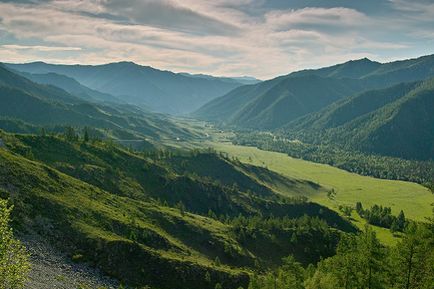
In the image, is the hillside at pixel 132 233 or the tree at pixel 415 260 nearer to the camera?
the tree at pixel 415 260

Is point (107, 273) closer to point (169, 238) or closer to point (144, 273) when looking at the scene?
point (144, 273)

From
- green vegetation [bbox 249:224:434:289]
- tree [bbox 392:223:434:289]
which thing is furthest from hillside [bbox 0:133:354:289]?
tree [bbox 392:223:434:289]

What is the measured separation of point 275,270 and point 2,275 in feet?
399

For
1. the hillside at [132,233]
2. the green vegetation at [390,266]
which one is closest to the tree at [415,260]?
the green vegetation at [390,266]

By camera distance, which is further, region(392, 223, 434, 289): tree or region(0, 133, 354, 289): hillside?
region(0, 133, 354, 289): hillside

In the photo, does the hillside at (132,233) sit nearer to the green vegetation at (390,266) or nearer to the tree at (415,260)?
the green vegetation at (390,266)

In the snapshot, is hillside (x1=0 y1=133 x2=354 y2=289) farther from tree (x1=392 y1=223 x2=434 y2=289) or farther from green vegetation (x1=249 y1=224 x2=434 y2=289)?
tree (x1=392 y1=223 x2=434 y2=289)

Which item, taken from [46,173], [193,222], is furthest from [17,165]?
[193,222]

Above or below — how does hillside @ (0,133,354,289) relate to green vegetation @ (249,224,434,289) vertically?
below

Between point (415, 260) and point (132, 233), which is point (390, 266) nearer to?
point (415, 260)

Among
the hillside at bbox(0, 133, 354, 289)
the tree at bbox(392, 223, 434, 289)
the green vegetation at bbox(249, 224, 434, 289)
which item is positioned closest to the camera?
the tree at bbox(392, 223, 434, 289)

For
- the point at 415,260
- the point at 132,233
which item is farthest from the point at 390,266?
the point at 132,233

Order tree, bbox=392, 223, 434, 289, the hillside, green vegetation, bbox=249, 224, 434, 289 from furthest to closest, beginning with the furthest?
the hillside, green vegetation, bbox=249, 224, 434, 289, tree, bbox=392, 223, 434, 289

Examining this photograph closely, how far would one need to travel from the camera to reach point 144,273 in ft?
351
